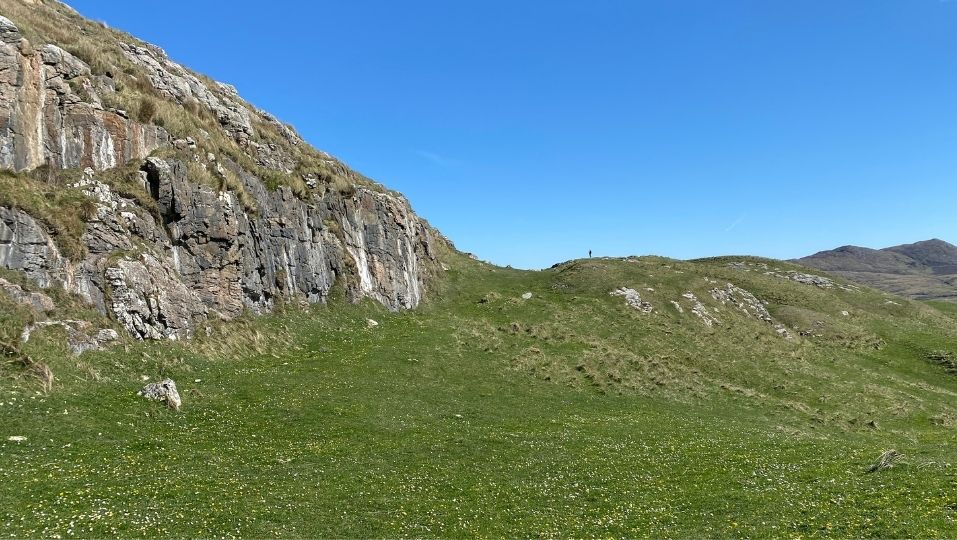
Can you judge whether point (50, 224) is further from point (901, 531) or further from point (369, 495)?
point (901, 531)

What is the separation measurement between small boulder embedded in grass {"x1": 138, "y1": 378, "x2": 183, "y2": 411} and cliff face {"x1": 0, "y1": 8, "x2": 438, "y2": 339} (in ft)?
22.7

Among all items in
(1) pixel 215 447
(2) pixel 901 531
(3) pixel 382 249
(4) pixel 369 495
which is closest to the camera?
(2) pixel 901 531

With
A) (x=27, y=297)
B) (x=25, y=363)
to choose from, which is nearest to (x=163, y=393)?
(x=25, y=363)

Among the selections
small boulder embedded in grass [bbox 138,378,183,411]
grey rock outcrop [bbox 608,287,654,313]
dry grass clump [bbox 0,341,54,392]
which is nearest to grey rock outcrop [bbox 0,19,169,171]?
dry grass clump [bbox 0,341,54,392]

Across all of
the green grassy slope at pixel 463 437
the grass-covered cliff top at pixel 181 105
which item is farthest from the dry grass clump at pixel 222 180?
the green grassy slope at pixel 463 437

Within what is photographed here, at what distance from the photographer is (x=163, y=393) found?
2833 centimetres

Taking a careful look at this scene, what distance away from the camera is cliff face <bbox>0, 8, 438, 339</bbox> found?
3350cm

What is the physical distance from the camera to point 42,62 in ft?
126

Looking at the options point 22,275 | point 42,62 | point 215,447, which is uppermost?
point 42,62

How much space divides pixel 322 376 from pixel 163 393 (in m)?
11.3

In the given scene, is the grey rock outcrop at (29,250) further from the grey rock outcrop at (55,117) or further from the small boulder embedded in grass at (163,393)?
the small boulder embedded in grass at (163,393)

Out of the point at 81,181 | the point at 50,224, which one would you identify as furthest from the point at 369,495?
the point at 81,181

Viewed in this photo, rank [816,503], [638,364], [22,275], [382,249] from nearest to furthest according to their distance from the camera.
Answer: [816,503] < [22,275] < [638,364] < [382,249]

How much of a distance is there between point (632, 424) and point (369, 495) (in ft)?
72.2
